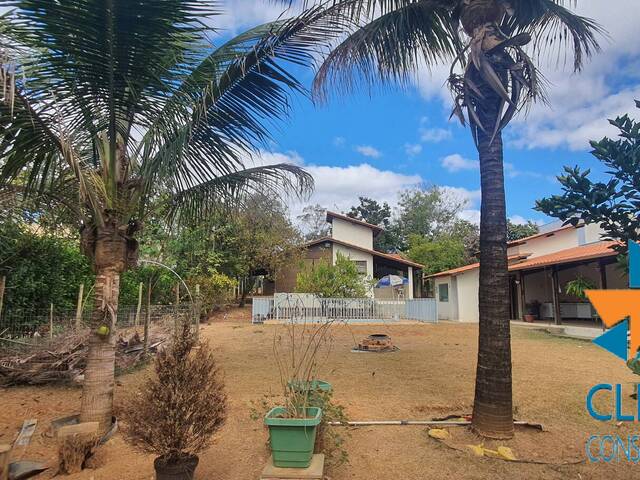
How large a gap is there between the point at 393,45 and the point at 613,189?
3147mm

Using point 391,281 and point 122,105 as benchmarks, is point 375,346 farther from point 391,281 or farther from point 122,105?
point 391,281

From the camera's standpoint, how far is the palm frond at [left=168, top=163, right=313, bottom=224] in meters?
6.17

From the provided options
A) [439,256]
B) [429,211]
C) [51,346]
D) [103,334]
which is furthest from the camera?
[429,211]

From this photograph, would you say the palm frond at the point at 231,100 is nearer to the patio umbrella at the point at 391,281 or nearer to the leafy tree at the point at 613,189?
the leafy tree at the point at 613,189

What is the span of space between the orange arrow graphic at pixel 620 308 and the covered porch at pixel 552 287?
13020 millimetres

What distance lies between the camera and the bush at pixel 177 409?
10.4ft

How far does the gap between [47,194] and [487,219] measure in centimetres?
545

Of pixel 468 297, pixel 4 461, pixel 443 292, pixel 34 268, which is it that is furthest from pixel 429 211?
pixel 4 461

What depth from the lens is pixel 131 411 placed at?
11.4 feet

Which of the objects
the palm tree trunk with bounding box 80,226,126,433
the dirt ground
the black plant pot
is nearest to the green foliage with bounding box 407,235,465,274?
the dirt ground

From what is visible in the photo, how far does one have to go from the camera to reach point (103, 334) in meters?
4.78

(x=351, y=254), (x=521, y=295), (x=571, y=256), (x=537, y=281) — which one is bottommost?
(x=521, y=295)

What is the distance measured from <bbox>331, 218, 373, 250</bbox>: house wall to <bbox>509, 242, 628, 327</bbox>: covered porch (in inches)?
347

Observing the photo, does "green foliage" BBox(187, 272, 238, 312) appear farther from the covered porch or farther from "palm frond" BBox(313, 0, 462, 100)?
"palm frond" BBox(313, 0, 462, 100)
